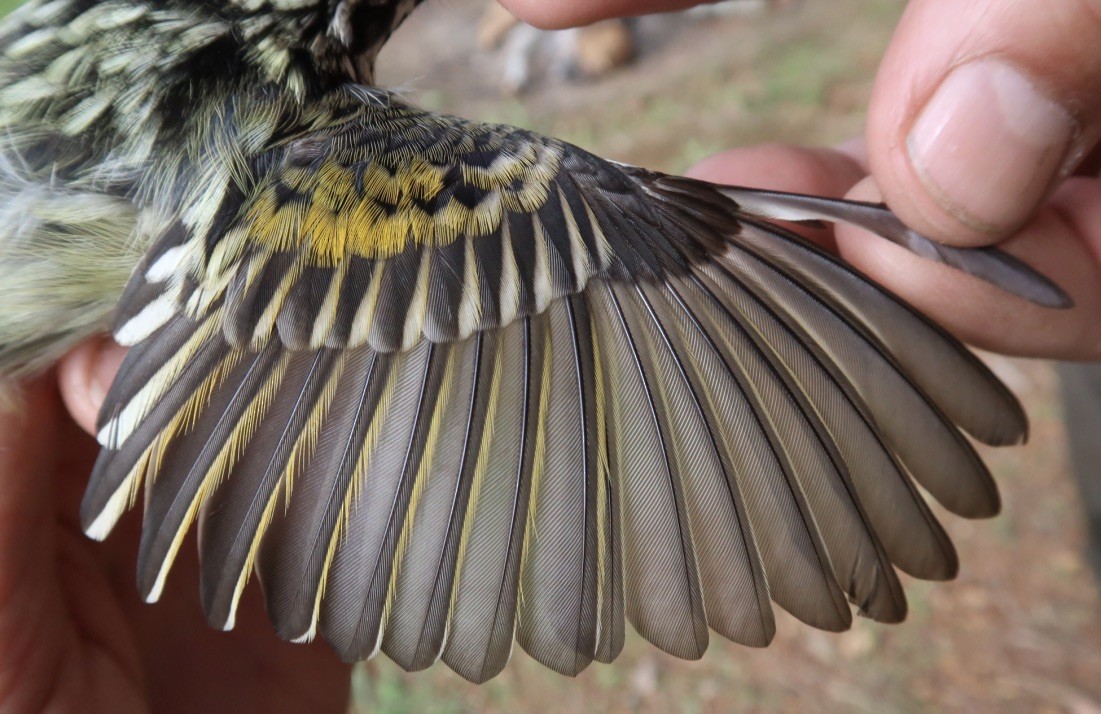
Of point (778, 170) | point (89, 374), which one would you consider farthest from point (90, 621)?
point (778, 170)

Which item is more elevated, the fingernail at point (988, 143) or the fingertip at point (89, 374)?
the fingernail at point (988, 143)

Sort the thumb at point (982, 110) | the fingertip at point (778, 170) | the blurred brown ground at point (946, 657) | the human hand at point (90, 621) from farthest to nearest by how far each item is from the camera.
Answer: the blurred brown ground at point (946, 657) < the fingertip at point (778, 170) < the human hand at point (90, 621) < the thumb at point (982, 110)

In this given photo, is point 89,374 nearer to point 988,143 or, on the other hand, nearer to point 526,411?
point 526,411

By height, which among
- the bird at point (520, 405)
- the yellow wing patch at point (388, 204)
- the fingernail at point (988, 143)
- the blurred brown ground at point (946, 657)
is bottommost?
the blurred brown ground at point (946, 657)

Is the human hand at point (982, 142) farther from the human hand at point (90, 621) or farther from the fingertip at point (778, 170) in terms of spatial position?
the human hand at point (90, 621)

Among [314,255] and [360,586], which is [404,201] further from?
[360,586]

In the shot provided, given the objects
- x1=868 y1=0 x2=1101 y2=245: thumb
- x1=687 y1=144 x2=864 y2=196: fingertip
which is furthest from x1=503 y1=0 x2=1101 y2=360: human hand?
x1=687 y1=144 x2=864 y2=196: fingertip

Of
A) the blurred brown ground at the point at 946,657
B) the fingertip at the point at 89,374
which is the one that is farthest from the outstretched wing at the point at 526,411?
the blurred brown ground at the point at 946,657

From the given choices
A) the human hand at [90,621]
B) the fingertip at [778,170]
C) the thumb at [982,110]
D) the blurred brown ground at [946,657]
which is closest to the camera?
the thumb at [982,110]

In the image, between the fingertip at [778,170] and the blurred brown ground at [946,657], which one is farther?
the blurred brown ground at [946,657]

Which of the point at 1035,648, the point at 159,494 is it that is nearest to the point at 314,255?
the point at 159,494
